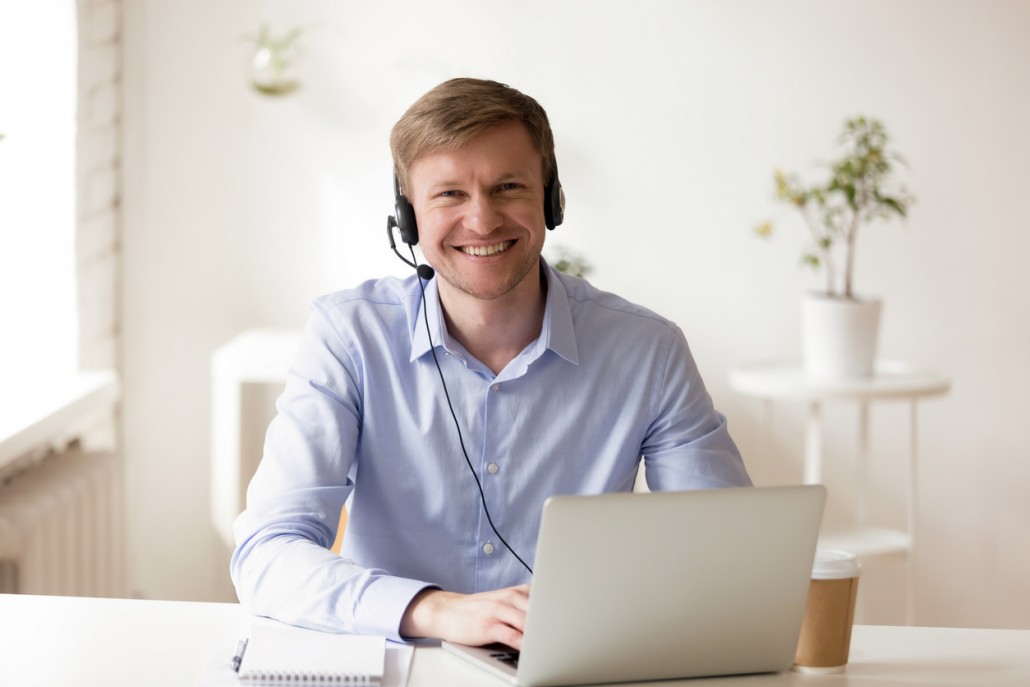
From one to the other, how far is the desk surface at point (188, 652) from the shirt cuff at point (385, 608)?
0.04m

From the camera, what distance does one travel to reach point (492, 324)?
1.68 meters

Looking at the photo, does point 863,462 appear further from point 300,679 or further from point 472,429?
point 300,679

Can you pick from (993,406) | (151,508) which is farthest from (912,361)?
(151,508)

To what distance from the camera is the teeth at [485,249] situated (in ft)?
5.34

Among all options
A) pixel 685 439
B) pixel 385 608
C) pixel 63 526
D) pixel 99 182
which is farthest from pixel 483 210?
pixel 99 182

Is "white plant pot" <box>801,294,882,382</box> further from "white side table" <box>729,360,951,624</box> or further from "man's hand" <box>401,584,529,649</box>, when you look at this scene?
"man's hand" <box>401,584,529,649</box>

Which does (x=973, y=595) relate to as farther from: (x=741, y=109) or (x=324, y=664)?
(x=324, y=664)

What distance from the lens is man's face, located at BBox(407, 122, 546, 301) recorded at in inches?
63.1

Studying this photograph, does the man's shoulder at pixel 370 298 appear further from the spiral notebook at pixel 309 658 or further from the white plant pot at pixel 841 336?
the white plant pot at pixel 841 336

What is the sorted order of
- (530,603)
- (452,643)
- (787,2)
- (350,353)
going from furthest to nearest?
(787,2) → (350,353) → (452,643) → (530,603)

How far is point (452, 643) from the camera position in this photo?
4.10 ft

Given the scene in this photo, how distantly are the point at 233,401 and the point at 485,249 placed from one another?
1521mm

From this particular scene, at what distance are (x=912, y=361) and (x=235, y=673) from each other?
97.7 inches

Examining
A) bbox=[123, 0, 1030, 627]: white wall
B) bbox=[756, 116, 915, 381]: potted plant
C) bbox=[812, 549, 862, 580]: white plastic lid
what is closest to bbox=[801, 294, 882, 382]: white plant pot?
bbox=[756, 116, 915, 381]: potted plant
